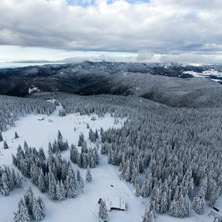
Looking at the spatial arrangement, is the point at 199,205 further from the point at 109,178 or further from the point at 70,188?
the point at 70,188

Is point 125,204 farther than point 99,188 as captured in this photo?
No

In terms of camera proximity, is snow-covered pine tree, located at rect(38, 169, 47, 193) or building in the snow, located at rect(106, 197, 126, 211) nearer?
building in the snow, located at rect(106, 197, 126, 211)

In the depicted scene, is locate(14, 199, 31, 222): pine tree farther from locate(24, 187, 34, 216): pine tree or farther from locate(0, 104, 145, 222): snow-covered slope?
locate(0, 104, 145, 222): snow-covered slope

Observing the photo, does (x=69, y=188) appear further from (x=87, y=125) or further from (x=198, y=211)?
(x=87, y=125)

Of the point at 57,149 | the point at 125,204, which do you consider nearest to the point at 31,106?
the point at 57,149

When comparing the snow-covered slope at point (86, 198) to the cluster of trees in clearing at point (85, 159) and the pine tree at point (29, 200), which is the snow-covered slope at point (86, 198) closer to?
the cluster of trees in clearing at point (85, 159)

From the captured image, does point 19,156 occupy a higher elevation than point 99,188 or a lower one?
higher

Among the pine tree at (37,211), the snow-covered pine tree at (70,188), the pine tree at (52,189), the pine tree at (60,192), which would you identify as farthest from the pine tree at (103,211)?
the pine tree at (52,189)

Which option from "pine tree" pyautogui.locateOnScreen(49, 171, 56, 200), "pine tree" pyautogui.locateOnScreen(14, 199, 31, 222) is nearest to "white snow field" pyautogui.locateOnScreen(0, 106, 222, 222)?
"pine tree" pyautogui.locateOnScreen(49, 171, 56, 200)

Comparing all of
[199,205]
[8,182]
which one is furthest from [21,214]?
[199,205]
